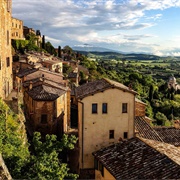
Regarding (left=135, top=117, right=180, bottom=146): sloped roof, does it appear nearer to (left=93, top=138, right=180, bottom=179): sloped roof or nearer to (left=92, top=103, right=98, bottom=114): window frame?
(left=93, top=138, right=180, bottom=179): sloped roof

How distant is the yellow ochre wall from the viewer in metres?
23.0

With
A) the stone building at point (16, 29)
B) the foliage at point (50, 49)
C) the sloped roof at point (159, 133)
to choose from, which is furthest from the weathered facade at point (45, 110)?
the foliage at point (50, 49)

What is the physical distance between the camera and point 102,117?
76.3 ft

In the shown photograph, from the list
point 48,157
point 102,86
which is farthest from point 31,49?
point 48,157

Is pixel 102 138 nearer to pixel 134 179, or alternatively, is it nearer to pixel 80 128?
pixel 80 128

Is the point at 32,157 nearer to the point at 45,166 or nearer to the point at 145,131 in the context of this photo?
the point at 45,166

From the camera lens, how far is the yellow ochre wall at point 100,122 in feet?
75.6

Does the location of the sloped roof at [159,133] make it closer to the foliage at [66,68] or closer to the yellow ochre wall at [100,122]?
the yellow ochre wall at [100,122]

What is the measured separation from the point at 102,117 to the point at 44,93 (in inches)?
375

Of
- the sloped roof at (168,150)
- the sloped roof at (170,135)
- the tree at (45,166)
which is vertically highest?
the tree at (45,166)

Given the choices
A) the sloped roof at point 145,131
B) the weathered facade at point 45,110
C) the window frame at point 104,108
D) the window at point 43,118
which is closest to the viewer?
the window frame at point 104,108

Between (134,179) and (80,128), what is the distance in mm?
8216

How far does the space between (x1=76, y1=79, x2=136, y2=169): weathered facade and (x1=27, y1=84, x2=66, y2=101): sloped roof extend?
740 cm

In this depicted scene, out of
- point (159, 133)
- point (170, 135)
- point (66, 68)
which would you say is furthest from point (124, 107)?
point (66, 68)
